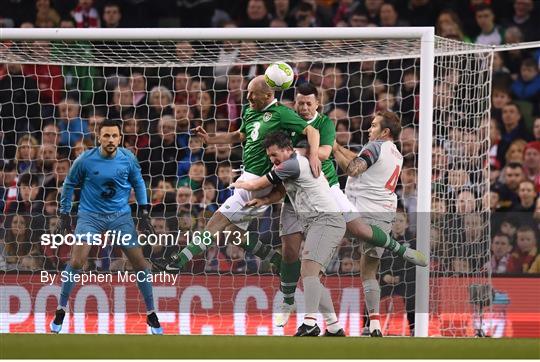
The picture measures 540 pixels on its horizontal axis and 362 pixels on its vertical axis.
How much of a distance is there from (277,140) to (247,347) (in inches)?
52.2

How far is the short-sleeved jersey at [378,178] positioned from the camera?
8977mm

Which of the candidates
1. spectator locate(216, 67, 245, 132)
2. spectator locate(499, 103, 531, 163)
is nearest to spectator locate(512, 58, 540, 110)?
spectator locate(499, 103, 531, 163)

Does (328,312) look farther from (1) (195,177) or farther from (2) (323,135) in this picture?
(1) (195,177)

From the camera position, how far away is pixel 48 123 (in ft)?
37.0

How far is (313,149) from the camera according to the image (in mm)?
8672

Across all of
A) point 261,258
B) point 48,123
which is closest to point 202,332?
point 261,258

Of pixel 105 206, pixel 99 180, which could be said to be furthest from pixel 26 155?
pixel 105 206

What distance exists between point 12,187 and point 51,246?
195cm

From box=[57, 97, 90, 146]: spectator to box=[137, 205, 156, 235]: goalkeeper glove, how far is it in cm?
203

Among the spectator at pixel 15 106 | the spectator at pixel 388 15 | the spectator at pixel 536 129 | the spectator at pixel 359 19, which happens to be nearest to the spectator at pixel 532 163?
the spectator at pixel 536 129

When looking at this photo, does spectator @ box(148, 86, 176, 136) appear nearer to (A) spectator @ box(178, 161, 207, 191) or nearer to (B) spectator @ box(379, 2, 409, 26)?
(A) spectator @ box(178, 161, 207, 191)

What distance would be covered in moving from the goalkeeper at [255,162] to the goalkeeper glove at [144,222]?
0.20 meters

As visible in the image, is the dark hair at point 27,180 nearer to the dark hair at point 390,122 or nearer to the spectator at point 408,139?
the spectator at point 408,139

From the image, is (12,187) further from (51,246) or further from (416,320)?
(416,320)
